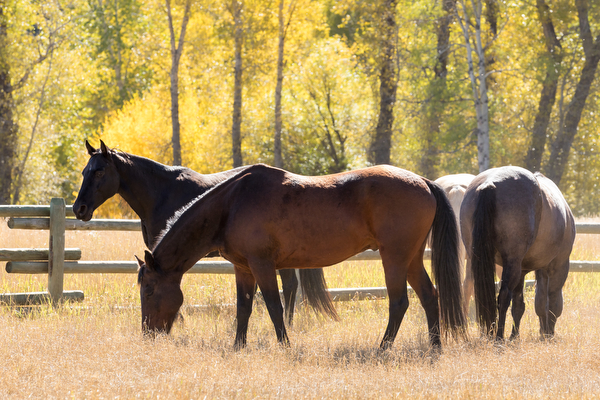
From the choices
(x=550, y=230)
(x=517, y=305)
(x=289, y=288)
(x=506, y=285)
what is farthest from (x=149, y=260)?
(x=550, y=230)

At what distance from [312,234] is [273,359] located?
1.19m

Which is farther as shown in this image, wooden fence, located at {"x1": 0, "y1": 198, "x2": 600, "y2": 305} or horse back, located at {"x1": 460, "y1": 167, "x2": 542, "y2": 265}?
wooden fence, located at {"x1": 0, "y1": 198, "x2": 600, "y2": 305}

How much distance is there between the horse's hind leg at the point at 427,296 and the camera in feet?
18.6

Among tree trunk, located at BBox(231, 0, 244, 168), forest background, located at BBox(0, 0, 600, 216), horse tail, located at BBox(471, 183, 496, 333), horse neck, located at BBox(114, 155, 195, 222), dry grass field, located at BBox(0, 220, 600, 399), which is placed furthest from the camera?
forest background, located at BBox(0, 0, 600, 216)

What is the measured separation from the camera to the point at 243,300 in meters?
5.96

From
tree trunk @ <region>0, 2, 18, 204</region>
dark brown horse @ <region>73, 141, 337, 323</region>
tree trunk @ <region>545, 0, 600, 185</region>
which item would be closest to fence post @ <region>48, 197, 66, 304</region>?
dark brown horse @ <region>73, 141, 337, 323</region>

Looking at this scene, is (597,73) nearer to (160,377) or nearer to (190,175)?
(190,175)

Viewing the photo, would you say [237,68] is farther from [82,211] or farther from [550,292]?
[550,292]

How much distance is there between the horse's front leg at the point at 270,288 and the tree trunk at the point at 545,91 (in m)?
15.4

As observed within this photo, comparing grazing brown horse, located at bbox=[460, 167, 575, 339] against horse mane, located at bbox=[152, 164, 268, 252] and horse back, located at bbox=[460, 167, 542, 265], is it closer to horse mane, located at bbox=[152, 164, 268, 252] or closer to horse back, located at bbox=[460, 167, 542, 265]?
horse back, located at bbox=[460, 167, 542, 265]

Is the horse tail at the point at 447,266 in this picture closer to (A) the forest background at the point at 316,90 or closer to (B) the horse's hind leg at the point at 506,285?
(B) the horse's hind leg at the point at 506,285

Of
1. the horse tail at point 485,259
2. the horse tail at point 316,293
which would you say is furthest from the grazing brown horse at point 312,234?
the horse tail at point 316,293

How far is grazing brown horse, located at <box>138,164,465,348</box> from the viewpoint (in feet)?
18.2

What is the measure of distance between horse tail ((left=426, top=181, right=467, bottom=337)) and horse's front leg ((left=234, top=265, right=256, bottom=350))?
1727 mm
